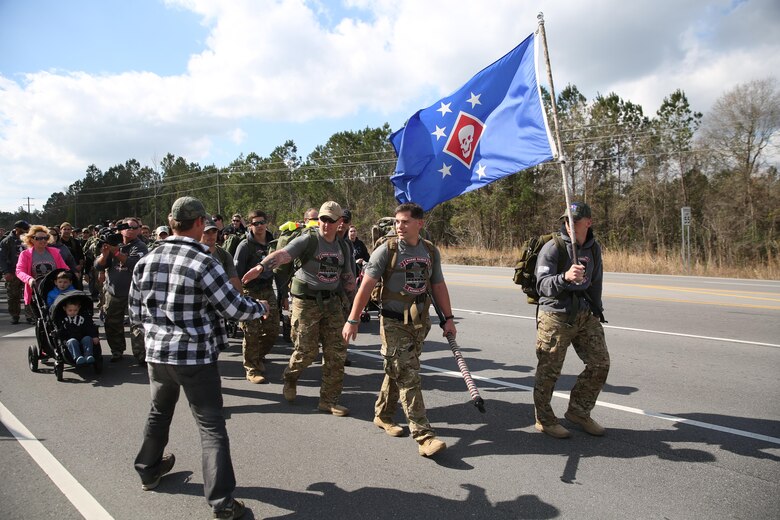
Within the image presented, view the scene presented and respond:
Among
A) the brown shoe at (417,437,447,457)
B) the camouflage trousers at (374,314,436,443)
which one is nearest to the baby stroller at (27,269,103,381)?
the camouflage trousers at (374,314,436,443)

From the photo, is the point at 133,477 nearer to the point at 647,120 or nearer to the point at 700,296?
the point at 700,296

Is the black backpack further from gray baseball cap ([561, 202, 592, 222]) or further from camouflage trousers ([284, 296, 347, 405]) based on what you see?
camouflage trousers ([284, 296, 347, 405])

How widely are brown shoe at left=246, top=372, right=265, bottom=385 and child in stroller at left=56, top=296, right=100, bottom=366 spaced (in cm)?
205

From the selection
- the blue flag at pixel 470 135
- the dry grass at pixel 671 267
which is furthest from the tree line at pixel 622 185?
the blue flag at pixel 470 135

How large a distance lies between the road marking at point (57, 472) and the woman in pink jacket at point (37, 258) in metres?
3.36

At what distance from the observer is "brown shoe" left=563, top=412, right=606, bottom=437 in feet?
14.6

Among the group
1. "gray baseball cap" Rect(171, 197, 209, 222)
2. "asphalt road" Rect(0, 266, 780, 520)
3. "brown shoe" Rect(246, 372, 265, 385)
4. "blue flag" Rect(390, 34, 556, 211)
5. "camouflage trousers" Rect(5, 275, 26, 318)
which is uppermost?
"blue flag" Rect(390, 34, 556, 211)

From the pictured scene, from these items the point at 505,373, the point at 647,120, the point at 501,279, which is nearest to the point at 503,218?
the point at 647,120

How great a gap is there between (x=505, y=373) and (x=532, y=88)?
350cm

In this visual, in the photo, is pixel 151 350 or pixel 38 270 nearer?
pixel 151 350

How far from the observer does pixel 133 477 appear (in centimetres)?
376

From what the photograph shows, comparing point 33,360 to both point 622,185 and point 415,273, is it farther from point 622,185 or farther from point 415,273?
point 622,185

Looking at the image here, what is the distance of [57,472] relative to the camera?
3.84 meters

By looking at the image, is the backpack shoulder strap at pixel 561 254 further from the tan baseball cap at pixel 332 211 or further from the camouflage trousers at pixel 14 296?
the camouflage trousers at pixel 14 296
